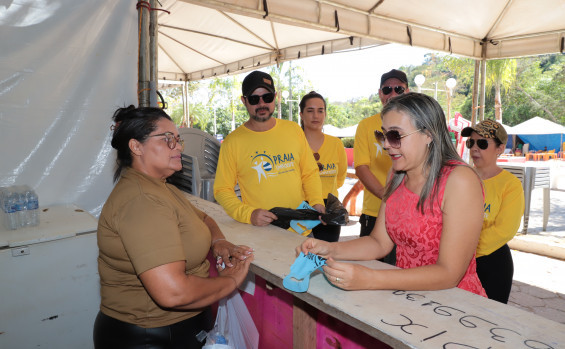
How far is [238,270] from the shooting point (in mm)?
1657

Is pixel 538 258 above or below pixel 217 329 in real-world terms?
below

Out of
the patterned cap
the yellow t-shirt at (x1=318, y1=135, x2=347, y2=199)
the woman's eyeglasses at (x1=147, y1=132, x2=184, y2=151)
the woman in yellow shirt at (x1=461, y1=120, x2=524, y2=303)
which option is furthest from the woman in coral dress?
the yellow t-shirt at (x1=318, y1=135, x2=347, y2=199)

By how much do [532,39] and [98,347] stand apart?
222 inches

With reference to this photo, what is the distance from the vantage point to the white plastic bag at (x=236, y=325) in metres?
1.86

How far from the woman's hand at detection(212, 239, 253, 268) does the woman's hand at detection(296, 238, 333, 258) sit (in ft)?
0.91

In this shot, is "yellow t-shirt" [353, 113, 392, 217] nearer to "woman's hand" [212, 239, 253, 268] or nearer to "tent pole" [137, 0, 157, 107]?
"woman's hand" [212, 239, 253, 268]

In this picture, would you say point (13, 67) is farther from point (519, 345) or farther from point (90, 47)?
point (519, 345)

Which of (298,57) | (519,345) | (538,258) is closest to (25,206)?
(519,345)

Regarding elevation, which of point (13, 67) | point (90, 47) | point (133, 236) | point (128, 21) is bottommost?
point (133, 236)

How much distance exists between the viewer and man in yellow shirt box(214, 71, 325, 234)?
8.05 ft

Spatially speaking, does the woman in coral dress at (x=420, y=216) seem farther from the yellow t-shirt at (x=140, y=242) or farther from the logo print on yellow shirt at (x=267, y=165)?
the logo print on yellow shirt at (x=267, y=165)

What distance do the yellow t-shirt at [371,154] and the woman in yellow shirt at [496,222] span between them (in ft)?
2.54

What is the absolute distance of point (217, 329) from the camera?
6.10ft

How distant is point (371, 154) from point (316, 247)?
1835 millimetres
